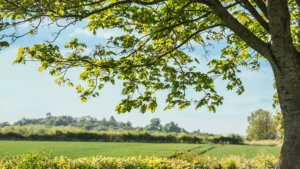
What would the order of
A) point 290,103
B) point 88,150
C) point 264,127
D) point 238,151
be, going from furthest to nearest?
point 264,127 < point 238,151 < point 88,150 < point 290,103

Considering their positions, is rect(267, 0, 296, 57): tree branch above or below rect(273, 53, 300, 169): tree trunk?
above

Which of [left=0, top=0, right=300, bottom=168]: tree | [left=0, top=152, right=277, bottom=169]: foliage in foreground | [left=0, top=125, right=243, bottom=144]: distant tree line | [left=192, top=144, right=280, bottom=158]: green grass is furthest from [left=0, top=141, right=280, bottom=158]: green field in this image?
[left=0, top=0, right=300, bottom=168]: tree

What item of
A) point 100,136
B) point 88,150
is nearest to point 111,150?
point 88,150

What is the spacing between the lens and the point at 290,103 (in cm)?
737

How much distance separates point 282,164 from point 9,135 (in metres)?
63.5

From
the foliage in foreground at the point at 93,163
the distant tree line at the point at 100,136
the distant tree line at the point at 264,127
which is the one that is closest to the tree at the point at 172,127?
the distant tree line at the point at 264,127

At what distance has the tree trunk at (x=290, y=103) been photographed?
23.9 ft

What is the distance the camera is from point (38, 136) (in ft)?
211

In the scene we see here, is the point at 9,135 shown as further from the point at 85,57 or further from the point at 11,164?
the point at 85,57

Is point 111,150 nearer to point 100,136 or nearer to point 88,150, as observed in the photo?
point 88,150

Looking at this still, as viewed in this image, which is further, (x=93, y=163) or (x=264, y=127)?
(x=264, y=127)

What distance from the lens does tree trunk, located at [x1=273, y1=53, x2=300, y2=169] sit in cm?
729

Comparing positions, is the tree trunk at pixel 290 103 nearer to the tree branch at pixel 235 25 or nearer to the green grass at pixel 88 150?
the tree branch at pixel 235 25

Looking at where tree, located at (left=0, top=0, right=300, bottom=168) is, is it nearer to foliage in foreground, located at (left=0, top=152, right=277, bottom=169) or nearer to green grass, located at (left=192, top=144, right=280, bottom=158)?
foliage in foreground, located at (left=0, top=152, right=277, bottom=169)
